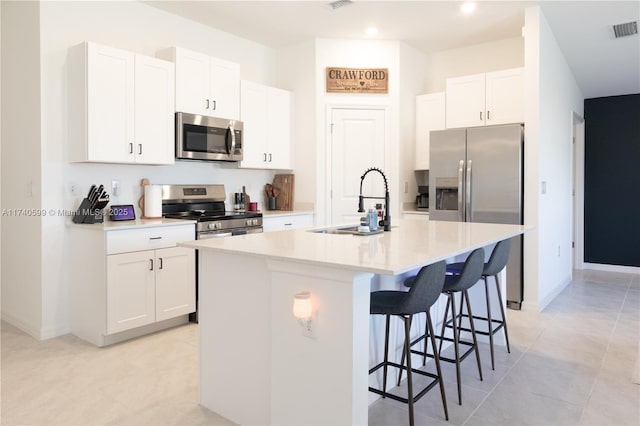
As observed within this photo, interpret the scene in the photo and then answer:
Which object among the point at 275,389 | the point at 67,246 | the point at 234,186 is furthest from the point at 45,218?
the point at 275,389

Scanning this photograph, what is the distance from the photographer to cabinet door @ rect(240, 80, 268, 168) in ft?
15.5

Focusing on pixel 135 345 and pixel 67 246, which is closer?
pixel 135 345

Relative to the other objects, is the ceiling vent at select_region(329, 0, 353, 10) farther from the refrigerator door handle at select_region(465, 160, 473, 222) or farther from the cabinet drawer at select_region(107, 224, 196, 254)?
the cabinet drawer at select_region(107, 224, 196, 254)

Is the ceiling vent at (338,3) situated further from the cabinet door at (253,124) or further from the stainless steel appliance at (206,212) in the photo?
the stainless steel appliance at (206,212)

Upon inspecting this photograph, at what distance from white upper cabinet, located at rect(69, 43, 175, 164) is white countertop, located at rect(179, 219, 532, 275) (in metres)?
1.73

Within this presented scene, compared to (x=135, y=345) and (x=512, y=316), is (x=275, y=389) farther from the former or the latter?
(x=512, y=316)

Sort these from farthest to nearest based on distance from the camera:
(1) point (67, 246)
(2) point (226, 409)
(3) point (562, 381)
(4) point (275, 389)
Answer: (1) point (67, 246)
(3) point (562, 381)
(2) point (226, 409)
(4) point (275, 389)

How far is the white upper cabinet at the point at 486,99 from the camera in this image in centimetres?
450

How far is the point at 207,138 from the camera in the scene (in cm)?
426

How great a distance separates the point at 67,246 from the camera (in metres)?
3.59

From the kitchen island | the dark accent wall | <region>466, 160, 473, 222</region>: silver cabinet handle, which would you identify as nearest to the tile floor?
the kitchen island

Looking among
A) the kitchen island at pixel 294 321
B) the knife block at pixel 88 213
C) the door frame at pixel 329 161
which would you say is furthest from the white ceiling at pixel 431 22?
the kitchen island at pixel 294 321

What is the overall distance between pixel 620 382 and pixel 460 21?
3.50m

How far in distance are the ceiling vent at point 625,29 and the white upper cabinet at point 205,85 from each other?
148 inches
